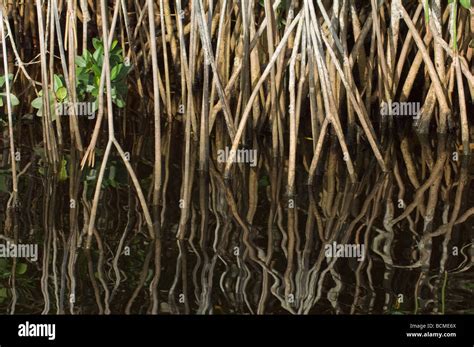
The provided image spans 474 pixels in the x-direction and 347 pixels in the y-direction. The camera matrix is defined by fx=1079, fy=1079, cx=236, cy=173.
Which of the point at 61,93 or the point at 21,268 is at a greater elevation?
the point at 61,93

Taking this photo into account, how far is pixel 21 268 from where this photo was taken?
6.27m

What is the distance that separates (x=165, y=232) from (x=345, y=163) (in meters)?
1.82

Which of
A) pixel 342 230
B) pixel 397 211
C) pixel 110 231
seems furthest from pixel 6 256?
pixel 397 211

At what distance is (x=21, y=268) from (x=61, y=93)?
2.29 m

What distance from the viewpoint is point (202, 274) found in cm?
619

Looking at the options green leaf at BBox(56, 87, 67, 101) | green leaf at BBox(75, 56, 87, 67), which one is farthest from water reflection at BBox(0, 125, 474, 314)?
green leaf at BBox(75, 56, 87, 67)

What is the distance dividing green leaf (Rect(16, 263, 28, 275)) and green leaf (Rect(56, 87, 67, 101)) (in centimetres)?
223

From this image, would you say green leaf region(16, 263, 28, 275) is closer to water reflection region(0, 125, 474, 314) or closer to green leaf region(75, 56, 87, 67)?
water reflection region(0, 125, 474, 314)

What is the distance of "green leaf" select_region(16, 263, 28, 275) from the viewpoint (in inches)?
245

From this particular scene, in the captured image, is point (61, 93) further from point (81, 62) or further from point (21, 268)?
point (21, 268)

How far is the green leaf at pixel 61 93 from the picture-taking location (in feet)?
27.0

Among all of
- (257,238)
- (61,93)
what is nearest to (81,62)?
(61,93)

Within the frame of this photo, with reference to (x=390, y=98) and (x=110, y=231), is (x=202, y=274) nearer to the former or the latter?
(x=110, y=231)

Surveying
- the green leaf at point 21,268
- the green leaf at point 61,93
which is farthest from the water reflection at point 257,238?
the green leaf at point 61,93
